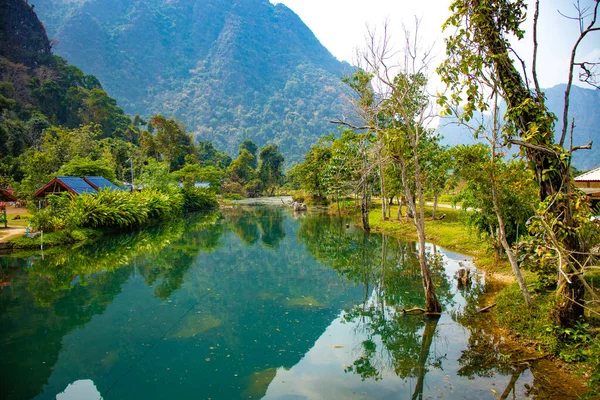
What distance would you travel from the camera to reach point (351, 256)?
1742 centimetres

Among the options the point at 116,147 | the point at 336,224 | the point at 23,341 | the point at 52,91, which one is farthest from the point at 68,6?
the point at 23,341

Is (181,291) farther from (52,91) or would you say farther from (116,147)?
(52,91)

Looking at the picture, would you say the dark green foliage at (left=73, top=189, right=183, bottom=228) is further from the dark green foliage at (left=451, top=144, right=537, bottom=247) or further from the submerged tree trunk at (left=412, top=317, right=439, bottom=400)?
the submerged tree trunk at (left=412, top=317, right=439, bottom=400)

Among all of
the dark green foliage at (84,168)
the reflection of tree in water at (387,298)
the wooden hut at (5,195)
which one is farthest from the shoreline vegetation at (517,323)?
the dark green foliage at (84,168)

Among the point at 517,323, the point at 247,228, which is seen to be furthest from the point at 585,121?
the point at 517,323

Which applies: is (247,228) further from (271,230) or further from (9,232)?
(9,232)

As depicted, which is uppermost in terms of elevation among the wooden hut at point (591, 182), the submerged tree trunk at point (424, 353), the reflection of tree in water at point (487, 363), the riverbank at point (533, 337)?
the wooden hut at point (591, 182)

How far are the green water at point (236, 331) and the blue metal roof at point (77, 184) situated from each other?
34.5 feet

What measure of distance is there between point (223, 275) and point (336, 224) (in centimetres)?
1526

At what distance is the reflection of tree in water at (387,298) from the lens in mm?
7562

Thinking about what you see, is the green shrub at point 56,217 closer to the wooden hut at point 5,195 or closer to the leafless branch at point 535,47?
the wooden hut at point 5,195

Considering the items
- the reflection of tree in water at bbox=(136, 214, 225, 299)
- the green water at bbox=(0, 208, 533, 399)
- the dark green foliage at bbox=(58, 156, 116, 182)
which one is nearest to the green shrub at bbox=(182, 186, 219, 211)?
the dark green foliage at bbox=(58, 156, 116, 182)

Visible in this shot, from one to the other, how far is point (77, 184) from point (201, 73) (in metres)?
159

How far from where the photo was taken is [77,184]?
27.2m
